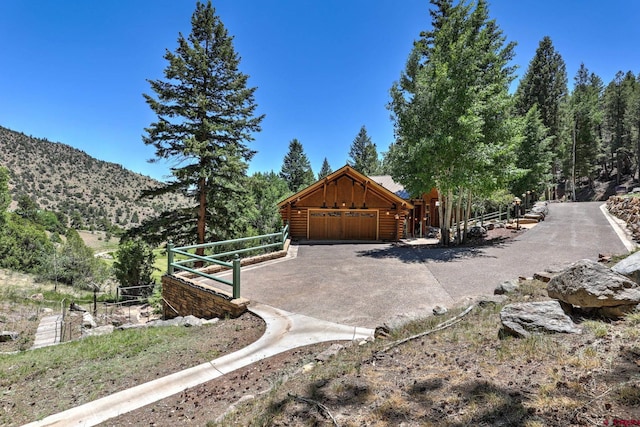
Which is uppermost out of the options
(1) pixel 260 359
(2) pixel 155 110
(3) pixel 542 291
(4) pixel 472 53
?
(4) pixel 472 53

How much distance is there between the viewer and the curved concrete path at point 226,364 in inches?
131

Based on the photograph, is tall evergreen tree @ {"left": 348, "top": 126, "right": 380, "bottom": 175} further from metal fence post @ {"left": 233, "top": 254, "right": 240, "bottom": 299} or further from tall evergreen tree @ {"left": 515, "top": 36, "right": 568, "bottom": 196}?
metal fence post @ {"left": 233, "top": 254, "right": 240, "bottom": 299}

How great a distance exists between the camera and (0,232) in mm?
24094

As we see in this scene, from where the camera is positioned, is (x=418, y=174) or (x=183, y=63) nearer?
(x=418, y=174)

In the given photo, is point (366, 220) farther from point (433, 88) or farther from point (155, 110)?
point (155, 110)

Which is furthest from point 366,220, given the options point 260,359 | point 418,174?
point 260,359

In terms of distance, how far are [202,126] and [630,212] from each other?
22770 millimetres

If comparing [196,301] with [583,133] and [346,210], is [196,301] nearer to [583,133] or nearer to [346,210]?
[346,210]

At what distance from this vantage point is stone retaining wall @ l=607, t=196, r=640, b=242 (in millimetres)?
13781

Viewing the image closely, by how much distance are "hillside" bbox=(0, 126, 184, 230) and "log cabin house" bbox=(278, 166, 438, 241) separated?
4369 centimetres

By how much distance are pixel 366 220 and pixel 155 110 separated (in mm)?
12764

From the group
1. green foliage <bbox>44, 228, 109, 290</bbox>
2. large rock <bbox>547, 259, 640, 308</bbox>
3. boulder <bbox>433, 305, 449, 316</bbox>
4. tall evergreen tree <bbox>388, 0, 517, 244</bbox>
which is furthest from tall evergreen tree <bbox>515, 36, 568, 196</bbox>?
green foliage <bbox>44, 228, 109, 290</bbox>

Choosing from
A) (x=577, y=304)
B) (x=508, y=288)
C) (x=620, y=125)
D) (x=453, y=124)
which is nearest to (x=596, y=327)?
(x=577, y=304)

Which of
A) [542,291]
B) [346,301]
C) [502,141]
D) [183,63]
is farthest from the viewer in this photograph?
[183,63]
